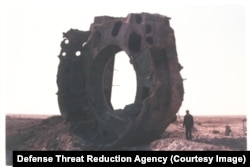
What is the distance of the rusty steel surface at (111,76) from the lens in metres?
12.6

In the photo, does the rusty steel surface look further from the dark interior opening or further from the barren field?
the barren field

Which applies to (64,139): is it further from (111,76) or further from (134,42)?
(134,42)

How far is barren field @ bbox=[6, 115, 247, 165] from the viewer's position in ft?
39.8

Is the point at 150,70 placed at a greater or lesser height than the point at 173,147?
greater

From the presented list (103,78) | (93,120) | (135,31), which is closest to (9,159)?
(93,120)

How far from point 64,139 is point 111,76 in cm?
263

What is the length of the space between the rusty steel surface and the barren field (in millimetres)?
479

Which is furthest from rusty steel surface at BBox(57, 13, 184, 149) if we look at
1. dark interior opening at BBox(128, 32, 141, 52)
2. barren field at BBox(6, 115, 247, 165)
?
barren field at BBox(6, 115, 247, 165)

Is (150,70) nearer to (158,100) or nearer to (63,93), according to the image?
(158,100)

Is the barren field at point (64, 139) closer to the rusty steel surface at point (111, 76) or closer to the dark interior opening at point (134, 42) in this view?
the rusty steel surface at point (111, 76)

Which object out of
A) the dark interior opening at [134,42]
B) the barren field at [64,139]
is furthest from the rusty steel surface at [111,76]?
the barren field at [64,139]

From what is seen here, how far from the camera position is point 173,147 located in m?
11.9

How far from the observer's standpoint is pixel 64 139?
1482 cm

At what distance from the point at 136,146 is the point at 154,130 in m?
0.71
